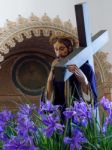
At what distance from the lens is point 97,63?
1324 millimetres

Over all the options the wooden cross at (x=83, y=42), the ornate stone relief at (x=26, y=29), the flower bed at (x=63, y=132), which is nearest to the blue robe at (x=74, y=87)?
the wooden cross at (x=83, y=42)

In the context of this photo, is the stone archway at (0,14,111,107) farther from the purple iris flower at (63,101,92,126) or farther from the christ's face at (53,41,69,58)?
the purple iris flower at (63,101,92,126)

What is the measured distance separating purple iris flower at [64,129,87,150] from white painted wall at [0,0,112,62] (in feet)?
3.81

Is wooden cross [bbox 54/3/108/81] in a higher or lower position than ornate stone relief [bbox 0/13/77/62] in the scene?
lower

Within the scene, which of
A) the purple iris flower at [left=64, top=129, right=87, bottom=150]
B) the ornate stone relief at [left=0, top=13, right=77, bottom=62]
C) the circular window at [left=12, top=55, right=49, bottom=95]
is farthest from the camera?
the circular window at [left=12, top=55, right=49, bottom=95]

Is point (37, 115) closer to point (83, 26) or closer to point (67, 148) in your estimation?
point (67, 148)

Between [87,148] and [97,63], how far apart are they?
80 centimetres

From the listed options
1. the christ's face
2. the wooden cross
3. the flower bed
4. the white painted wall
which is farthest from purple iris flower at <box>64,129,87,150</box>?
the white painted wall

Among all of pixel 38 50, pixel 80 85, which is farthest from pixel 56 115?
pixel 38 50

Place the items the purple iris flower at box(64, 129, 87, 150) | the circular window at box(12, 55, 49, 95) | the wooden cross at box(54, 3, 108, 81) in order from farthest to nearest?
1. the circular window at box(12, 55, 49, 95)
2. the wooden cross at box(54, 3, 108, 81)
3. the purple iris flower at box(64, 129, 87, 150)

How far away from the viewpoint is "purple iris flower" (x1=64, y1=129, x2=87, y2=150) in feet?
1.68

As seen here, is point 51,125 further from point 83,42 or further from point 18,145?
point 83,42

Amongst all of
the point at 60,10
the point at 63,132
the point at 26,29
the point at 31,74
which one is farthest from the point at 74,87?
the point at 60,10

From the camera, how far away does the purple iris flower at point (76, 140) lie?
0.51 meters
